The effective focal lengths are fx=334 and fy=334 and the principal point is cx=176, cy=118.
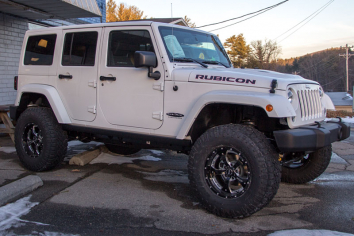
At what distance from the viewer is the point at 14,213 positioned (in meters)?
Answer: 3.50

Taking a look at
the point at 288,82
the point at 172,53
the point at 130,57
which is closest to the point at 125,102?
the point at 130,57

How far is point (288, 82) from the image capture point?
3.33m

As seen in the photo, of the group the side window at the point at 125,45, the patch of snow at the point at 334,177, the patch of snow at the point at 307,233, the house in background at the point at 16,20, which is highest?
the house in background at the point at 16,20

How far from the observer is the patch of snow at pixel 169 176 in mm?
4805

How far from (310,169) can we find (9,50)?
921 centimetres

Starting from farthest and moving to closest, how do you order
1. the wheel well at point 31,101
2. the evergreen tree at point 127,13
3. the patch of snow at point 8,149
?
the evergreen tree at point 127,13 < the patch of snow at point 8,149 < the wheel well at point 31,101

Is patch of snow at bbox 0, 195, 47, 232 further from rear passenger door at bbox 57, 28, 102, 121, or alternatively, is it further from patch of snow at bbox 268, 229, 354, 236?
patch of snow at bbox 268, 229, 354, 236

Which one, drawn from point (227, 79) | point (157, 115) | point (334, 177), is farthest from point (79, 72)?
point (334, 177)

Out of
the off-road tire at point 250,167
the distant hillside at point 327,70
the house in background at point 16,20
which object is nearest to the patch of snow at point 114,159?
the off-road tire at point 250,167

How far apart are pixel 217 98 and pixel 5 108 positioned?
5.20m

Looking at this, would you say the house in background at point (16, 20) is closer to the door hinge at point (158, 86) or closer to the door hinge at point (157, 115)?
the door hinge at point (158, 86)

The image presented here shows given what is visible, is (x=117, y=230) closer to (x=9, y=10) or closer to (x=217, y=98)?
(x=217, y=98)

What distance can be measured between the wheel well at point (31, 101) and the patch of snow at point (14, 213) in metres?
1.77

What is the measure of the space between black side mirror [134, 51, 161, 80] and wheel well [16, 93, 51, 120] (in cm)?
215
